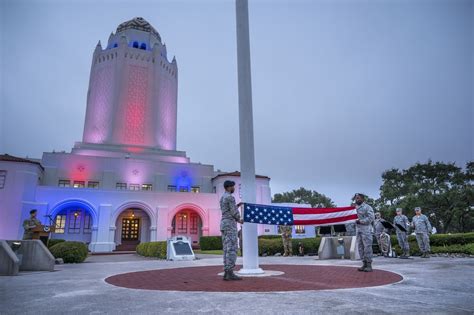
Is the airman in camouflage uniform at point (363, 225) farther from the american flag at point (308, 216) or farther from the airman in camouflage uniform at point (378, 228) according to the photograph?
the airman in camouflage uniform at point (378, 228)

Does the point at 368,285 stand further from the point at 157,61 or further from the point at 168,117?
the point at 157,61

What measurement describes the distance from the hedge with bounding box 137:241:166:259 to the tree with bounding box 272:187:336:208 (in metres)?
66.3

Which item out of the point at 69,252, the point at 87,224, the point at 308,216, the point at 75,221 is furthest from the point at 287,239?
the point at 75,221

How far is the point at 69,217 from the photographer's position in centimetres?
3125

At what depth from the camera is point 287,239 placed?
1752 cm

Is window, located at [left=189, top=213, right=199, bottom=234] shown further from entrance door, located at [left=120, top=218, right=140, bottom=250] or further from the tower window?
the tower window

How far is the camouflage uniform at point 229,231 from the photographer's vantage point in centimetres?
698

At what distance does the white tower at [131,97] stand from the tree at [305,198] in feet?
161

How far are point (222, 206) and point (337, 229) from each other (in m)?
11.4

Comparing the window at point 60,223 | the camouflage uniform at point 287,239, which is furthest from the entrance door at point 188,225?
the camouflage uniform at point 287,239

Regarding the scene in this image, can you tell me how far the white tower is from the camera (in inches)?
1614

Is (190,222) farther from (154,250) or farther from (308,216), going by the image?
(308,216)

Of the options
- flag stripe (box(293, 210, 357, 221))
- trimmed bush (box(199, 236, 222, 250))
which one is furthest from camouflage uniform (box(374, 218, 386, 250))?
trimmed bush (box(199, 236, 222, 250))

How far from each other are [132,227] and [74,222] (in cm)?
559
